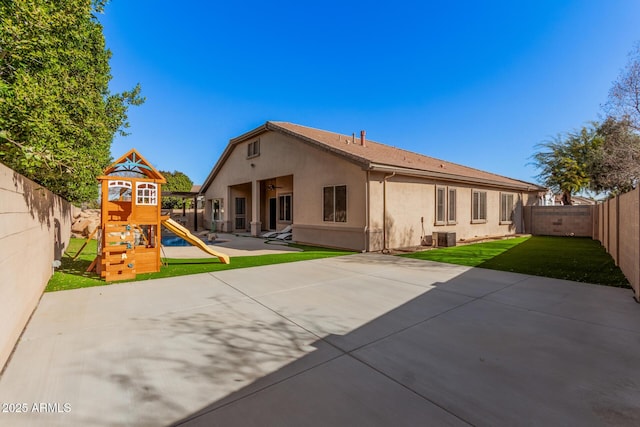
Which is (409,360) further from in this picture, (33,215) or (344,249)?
(344,249)

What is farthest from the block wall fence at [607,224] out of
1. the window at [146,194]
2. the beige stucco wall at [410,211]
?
the window at [146,194]

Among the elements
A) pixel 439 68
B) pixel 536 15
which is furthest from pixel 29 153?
pixel 439 68

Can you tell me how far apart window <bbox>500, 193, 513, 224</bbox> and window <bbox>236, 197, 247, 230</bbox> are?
17.8m

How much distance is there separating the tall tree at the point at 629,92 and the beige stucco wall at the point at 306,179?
19841mm

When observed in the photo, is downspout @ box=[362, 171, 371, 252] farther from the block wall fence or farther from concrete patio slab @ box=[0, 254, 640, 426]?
the block wall fence

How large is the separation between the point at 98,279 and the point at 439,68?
19252 mm

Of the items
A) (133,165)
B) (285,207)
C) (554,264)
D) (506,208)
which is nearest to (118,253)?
(133,165)

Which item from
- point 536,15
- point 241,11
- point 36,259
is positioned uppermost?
point 241,11

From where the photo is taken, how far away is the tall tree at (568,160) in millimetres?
23438

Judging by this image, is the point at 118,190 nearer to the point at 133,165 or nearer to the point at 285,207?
the point at 133,165

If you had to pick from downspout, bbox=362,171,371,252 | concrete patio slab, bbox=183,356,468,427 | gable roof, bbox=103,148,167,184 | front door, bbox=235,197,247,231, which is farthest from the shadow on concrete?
front door, bbox=235,197,247,231

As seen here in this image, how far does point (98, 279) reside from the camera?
6.72 m

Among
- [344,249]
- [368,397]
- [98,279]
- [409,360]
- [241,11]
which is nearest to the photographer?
[368,397]

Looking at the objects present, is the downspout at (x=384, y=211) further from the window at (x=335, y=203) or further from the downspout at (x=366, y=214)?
the window at (x=335, y=203)
